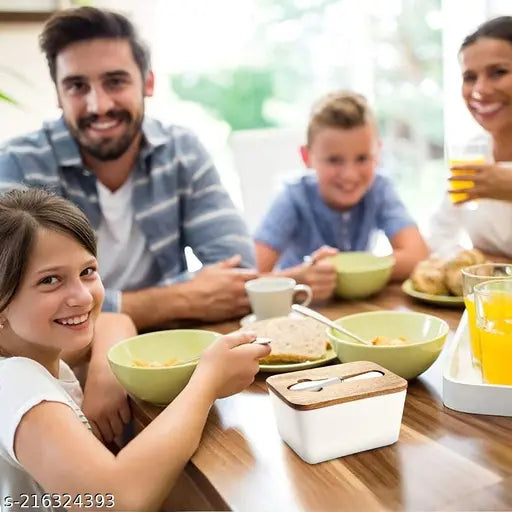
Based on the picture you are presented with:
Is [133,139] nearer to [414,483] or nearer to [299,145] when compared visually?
[299,145]

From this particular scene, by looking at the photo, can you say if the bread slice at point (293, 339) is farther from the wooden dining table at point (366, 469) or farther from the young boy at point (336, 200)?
the young boy at point (336, 200)

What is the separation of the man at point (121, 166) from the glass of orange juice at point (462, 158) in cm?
55

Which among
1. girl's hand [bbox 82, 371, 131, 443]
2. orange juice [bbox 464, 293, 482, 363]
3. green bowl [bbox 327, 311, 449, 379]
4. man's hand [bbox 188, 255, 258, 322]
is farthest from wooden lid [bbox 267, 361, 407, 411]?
man's hand [bbox 188, 255, 258, 322]

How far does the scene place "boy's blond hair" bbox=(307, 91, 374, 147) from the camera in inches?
83.6

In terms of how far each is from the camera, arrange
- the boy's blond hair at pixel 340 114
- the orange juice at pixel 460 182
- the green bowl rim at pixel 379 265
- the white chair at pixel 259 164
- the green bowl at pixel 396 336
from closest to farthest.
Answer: the green bowl at pixel 396 336 → the green bowl rim at pixel 379 265 → the orange juice at pixel 460 182 → the boy's blond hair at pixel 340 114 → the white chair at pixel 259 164

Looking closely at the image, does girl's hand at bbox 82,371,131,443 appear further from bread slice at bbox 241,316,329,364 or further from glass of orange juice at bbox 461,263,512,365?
glass of orange juice at bbox 461,263,512,365

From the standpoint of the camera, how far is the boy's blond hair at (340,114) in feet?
6.97

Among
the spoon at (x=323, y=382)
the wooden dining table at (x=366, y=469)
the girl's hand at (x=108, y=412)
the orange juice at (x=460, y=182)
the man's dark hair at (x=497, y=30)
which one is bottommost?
the girl's hand at (x=108, y=412)

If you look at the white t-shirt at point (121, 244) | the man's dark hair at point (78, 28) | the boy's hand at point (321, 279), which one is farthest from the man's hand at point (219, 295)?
the man's dark hair at point (78, 28)

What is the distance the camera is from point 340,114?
2125 millimetres

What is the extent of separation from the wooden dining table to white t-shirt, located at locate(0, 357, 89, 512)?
208 millimetres

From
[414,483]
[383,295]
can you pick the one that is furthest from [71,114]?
[414,483]

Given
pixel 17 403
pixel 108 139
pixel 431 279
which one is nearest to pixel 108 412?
pixel 17 403

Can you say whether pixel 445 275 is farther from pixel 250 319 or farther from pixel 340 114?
pixel 340 114
